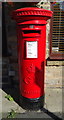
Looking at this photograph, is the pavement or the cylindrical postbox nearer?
the cylindrical postbox

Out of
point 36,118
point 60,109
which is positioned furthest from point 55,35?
point 36,118

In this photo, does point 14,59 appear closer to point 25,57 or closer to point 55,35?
point 55,35

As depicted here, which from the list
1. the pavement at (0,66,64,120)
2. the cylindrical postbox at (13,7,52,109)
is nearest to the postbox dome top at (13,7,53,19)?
the cylindrical postbox at (13,7,52,109)

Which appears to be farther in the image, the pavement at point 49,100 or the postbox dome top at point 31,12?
the pavement at point 49,100

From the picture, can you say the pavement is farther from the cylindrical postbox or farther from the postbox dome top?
the postbox dome top

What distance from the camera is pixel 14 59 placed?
475 cm

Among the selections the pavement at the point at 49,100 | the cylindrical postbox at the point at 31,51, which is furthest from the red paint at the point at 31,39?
the pavement at the point at 49,100

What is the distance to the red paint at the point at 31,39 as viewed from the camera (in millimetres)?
2811

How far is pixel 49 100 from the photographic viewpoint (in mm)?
3762

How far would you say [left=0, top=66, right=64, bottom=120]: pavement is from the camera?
3.25 m

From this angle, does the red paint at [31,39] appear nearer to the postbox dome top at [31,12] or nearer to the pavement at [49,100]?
the postbox dome top at [31,12]

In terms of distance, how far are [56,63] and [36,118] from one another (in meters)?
1.60

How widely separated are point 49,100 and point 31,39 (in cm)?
161

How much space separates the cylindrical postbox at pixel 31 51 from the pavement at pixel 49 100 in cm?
16
